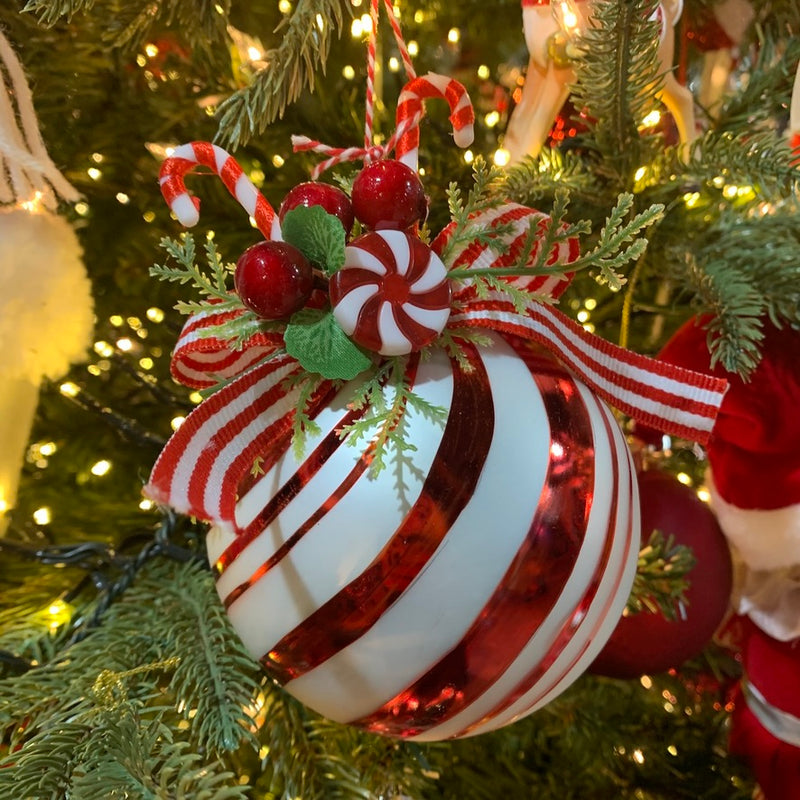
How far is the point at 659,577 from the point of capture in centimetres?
57

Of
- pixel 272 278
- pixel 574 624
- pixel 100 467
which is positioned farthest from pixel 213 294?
pixel 100 467

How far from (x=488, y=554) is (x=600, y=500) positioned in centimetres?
8

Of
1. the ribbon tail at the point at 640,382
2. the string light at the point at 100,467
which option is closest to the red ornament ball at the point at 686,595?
the ribbon tail at the point at 640,382

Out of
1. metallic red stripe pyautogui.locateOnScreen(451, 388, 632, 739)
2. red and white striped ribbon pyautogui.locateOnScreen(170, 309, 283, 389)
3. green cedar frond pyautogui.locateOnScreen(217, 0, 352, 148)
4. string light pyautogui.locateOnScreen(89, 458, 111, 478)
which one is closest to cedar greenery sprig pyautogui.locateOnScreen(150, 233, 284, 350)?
red and white striped ribbon pyautogui.locateOnScreen(170, 309, 283, 389)

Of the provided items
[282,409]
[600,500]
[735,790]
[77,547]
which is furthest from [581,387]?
[735,790]

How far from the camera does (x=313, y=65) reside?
454mm

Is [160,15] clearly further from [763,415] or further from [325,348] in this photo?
[763,415]

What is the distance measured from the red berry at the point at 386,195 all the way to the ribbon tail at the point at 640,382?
98mm

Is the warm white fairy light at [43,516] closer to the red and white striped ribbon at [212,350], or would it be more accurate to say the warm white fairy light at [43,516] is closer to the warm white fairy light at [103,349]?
the warm white fairy light at [103,349]

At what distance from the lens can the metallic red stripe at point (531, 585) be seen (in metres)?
0.36

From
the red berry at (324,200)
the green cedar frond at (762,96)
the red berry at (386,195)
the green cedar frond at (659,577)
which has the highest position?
the green cedar frond at (762,96)

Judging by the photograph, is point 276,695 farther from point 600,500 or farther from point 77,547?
point 600,500

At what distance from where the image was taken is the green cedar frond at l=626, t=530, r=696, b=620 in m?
0.56

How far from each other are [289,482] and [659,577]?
0.36 meters
